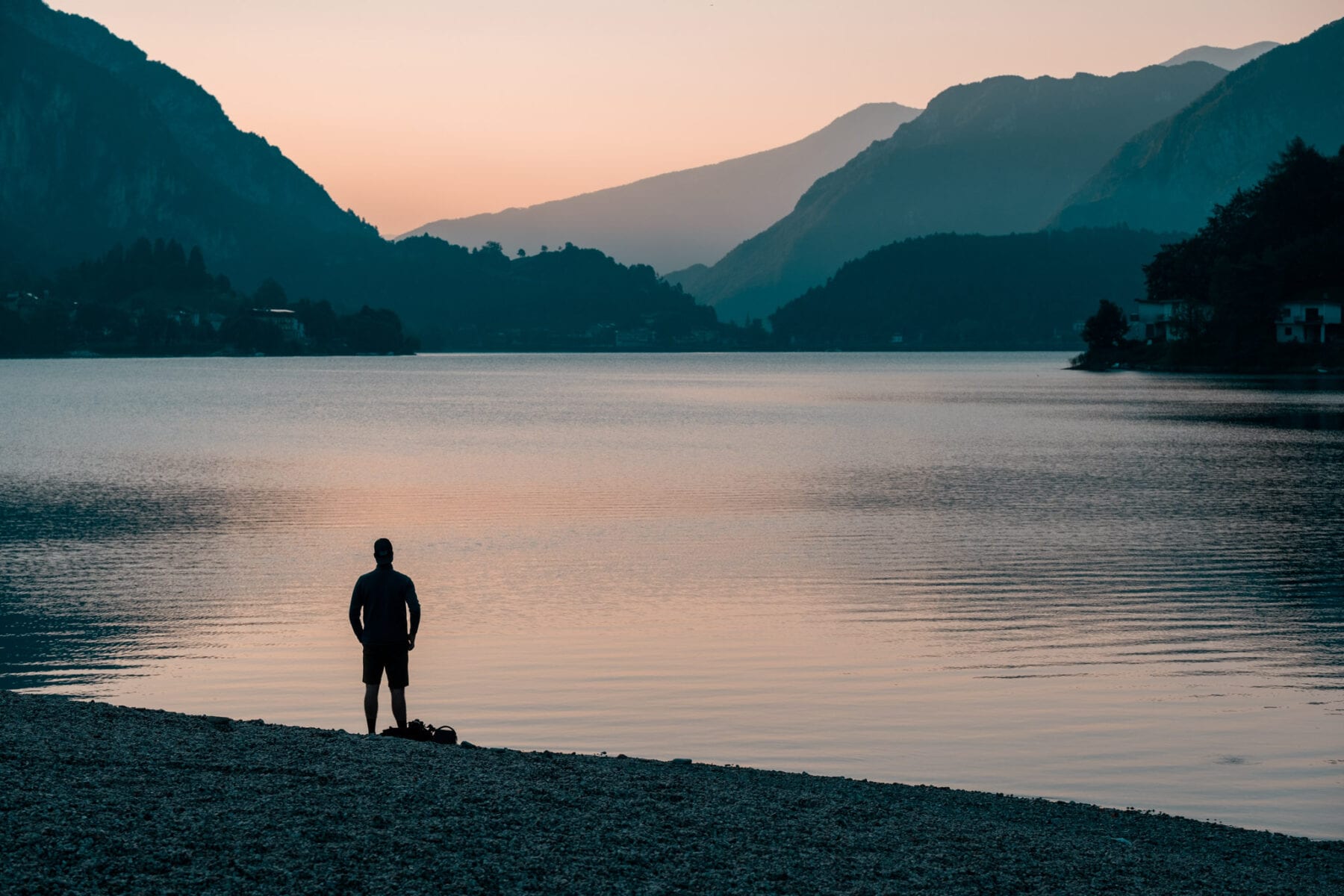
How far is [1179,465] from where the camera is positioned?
6078 centimetres

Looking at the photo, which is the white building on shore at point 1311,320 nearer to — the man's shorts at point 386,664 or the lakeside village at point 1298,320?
the lakeside village at point 1298,320

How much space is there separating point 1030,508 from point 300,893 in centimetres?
3840

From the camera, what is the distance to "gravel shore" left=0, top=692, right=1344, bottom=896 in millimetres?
9797

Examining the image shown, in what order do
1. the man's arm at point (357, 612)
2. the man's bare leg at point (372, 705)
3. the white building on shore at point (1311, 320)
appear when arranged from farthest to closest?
the white building on shore at point (1311, 320)
the man's bare leg at point (372, 705)
the man's arm at point (357, 612)

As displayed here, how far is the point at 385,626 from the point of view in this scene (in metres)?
16.1

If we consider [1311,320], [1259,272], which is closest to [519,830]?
[1259,272]

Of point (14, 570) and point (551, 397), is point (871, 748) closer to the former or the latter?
point (14, 570)

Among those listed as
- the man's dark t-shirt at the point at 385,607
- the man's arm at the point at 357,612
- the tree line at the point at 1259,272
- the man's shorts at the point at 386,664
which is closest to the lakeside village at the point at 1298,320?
the tree line at the point at 1259,272

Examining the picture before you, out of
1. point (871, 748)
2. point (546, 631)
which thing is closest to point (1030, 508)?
point (546, 631)

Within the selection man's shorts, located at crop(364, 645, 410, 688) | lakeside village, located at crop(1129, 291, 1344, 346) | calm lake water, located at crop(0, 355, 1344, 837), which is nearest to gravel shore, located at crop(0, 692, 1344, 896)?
man's shorts, located at crop(364, 645, 410, 688)

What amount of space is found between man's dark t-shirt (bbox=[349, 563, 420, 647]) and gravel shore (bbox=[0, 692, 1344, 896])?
1.92m

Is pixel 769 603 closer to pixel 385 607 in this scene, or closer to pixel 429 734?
pixel 385 607

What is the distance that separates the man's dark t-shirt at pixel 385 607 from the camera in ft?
52.4

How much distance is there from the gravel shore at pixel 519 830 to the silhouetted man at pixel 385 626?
1913 mm
